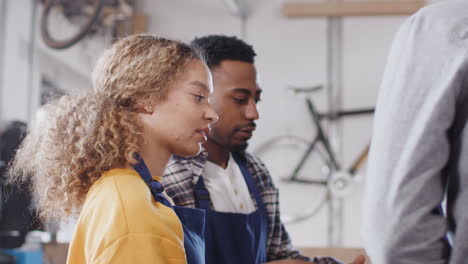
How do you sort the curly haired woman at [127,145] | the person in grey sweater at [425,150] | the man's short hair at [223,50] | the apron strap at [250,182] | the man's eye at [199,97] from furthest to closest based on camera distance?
the man's short hair at [223,50] < the apron strap at [250,182] < the man's eye at [199,97] < the curly haired woman at [127,145] < the person in grey sweater at [425,150]

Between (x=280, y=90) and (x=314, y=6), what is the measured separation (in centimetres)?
77

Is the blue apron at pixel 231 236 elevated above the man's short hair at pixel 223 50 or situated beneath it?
situated beneath

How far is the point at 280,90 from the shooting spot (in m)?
4.71

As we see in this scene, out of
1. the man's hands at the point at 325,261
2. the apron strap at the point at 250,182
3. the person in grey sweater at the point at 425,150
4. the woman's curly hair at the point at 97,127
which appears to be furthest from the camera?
the apron strap at the point at 250,182

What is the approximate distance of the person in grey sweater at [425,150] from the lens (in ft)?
2.45

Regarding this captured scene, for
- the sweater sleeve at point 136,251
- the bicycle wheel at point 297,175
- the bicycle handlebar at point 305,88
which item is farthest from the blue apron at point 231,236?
the bicycle handlebar at point 305,88

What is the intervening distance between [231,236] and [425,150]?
0.77 meters

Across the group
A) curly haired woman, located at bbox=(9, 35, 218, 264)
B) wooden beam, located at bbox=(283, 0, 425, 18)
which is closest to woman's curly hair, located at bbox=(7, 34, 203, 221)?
curly haired woman, located at bbox=(9, 35, 218, 264)

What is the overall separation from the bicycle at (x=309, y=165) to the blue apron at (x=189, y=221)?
344cm

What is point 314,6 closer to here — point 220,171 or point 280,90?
point 280,90

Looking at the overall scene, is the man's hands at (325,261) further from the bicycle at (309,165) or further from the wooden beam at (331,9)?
the wooden beam at (331,9)

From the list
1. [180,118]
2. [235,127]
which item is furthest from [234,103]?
[180,118]

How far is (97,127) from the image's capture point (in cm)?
102

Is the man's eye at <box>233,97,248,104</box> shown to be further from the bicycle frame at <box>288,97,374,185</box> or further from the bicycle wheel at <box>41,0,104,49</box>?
the bicycle frame at <box>288,97,374,185</box>
